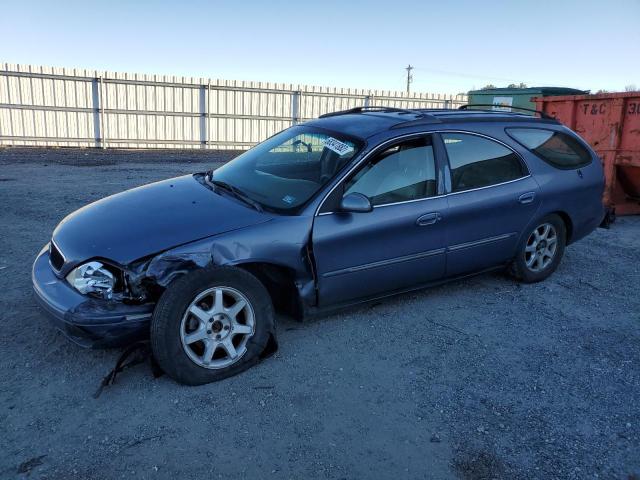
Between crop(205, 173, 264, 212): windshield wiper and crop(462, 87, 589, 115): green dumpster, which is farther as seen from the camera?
crop(462, 87, 589, 115): green dumpster

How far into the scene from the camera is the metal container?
7.90m

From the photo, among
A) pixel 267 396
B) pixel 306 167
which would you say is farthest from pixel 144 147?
pixel 267 396

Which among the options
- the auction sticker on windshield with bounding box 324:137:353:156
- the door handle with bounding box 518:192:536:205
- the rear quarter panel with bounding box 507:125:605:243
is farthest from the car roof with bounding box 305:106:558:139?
the door handle with bounding box 518:192:536:205

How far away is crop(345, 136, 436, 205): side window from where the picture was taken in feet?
12.5

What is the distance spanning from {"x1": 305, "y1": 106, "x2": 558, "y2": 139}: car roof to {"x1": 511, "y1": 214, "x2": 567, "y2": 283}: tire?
1.02 meters

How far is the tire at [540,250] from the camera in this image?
15.9 feet

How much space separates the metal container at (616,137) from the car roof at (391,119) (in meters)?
3.87

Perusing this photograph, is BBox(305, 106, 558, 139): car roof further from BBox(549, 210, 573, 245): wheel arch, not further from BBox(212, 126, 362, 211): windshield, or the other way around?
BBox(549, 210, 573, 245): wheel arch

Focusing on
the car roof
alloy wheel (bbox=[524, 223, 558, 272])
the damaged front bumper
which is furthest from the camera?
alloy wheel (bbox=[524, 223, 558, 272])

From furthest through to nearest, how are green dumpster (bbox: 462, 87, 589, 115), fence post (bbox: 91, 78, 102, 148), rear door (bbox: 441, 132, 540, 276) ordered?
green dumpster (bbox: 462, 87, 589, 115)
fence post (bbox: 91, 78, 102, 148)
rear door (bbox: 441, 132, 540, 276)

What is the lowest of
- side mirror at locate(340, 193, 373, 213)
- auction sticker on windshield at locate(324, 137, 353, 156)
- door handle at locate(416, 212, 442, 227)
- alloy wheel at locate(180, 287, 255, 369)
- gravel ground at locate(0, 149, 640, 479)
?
gravel ground at locate(0, 149, 640, 479)

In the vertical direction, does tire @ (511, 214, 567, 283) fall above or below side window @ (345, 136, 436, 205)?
below

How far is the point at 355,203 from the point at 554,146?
2.58 metres

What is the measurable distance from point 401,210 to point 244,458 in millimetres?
2125
